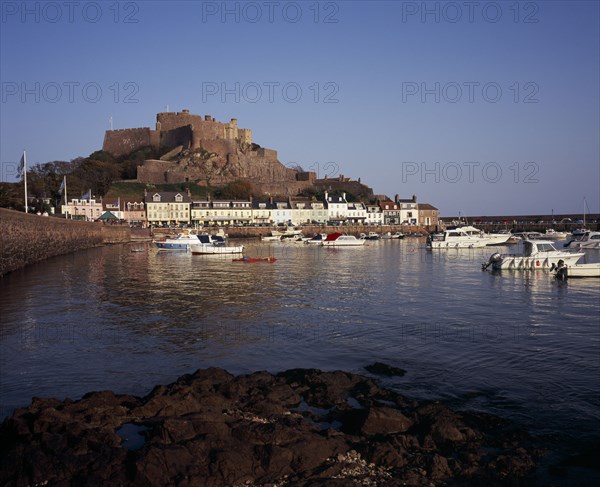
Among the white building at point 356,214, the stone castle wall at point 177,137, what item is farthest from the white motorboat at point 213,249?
the stone castle wall at point 177,137

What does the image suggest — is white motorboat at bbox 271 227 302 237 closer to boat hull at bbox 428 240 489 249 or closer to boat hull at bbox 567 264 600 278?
boat hull at bbox 428 240 489 249

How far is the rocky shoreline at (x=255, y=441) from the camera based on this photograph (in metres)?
6.63

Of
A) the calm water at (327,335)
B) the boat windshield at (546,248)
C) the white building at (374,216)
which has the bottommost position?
the calm water at (327,335)

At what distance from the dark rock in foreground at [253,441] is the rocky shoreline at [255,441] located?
0.01m

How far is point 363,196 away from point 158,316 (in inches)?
4494

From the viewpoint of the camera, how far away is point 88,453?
22.8 feet

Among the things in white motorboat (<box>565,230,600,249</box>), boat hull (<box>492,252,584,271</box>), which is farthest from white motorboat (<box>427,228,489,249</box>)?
boat hull (<box>492,252,584,271</box>)

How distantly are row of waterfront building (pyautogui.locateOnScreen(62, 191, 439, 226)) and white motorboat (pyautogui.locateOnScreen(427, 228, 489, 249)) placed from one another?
51.0 meters

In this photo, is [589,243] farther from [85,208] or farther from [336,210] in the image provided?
[85,208]

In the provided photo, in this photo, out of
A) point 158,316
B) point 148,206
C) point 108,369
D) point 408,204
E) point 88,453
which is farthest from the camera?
point 408,204

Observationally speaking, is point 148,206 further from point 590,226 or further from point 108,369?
point 108,369

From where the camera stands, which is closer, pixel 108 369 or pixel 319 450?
pixel 319 450

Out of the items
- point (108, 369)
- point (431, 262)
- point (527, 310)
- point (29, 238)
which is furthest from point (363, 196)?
point (108, 369)

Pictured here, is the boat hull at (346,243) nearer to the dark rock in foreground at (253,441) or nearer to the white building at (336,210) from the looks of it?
the white building at (336,210)
